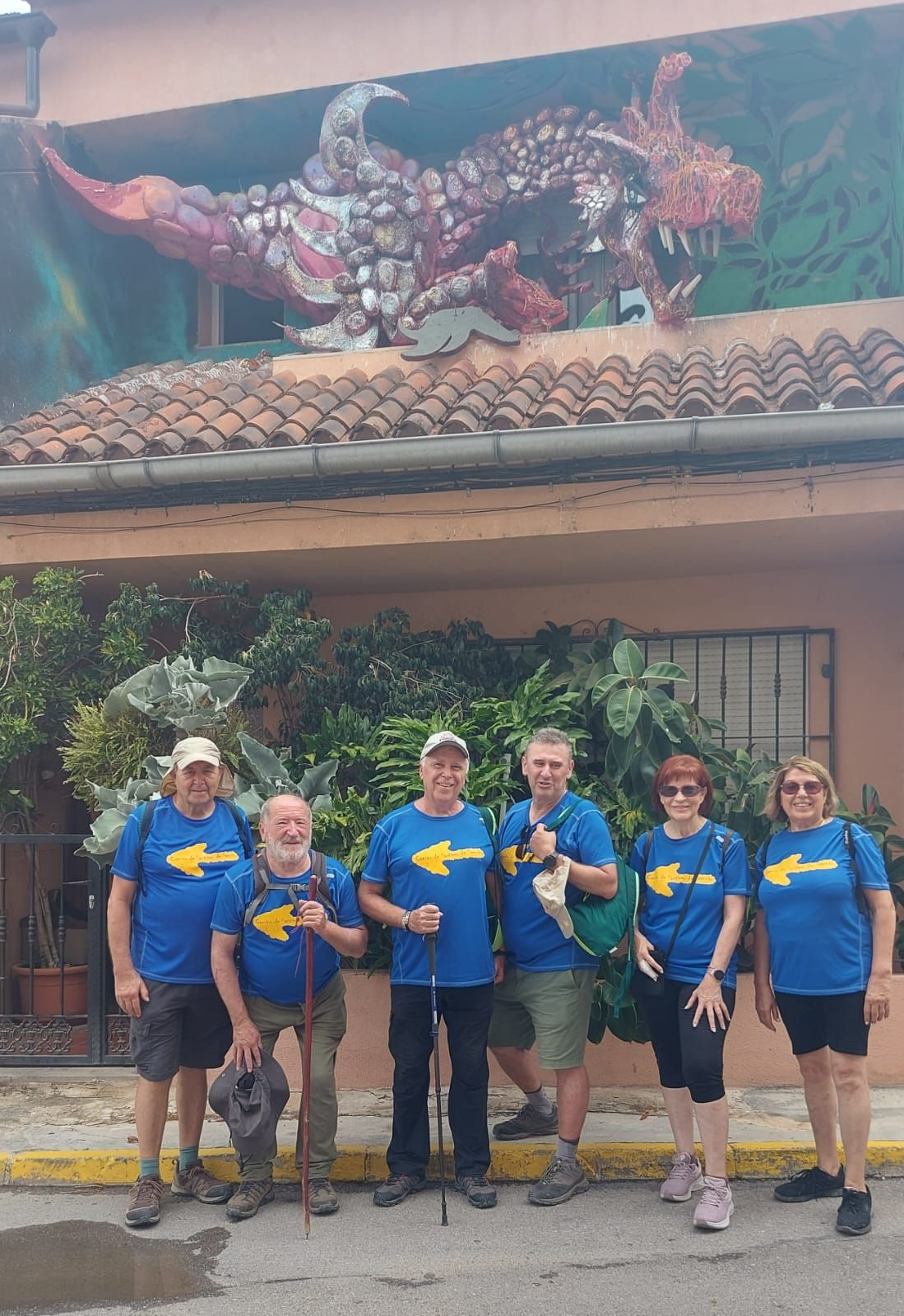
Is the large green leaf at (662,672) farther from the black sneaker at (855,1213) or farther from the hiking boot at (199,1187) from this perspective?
the hiking boot at (199,1187)

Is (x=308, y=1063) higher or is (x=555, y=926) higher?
(x=555, y=926)

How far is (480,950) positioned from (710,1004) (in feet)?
2.92

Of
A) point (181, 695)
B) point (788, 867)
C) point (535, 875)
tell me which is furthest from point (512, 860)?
point (181, 695)

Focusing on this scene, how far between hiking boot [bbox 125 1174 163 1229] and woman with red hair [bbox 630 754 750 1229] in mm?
2052

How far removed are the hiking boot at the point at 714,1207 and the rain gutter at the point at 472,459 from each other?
3495mm

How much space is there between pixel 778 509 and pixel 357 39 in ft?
16.1

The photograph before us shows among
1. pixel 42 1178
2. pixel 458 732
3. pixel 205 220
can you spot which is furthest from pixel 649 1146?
pixel 205 220

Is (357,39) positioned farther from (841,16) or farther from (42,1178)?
(42,1178)

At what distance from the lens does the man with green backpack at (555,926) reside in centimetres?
445

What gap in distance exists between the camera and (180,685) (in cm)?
609

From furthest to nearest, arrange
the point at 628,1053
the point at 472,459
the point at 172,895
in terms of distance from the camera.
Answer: the point at 472,459 → the point at 628,1053 → the point at 172,895

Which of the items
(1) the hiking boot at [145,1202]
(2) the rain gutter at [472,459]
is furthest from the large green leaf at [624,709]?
(1) the hiking boot at [145,1202]

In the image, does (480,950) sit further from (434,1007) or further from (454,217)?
(454,217)

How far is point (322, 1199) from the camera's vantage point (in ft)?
14.8
